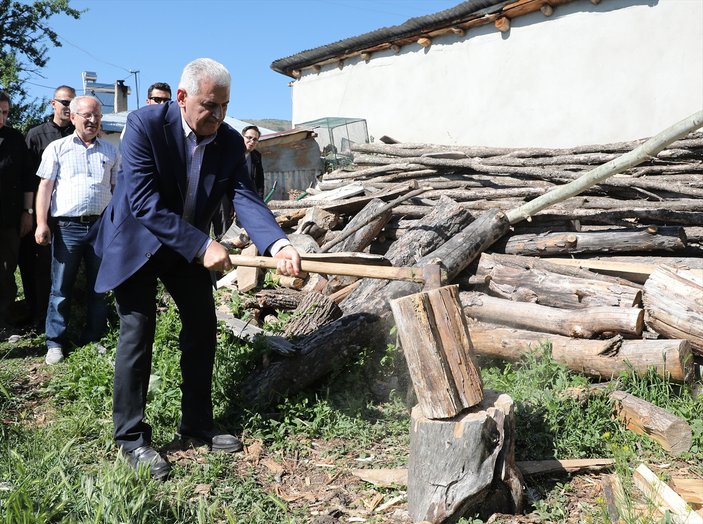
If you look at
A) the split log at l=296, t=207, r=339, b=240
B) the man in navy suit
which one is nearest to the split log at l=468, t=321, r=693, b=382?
the man in navy suit

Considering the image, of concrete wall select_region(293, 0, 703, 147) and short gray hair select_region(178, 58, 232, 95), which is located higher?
concrete wall select_region(293, 0, 703, 147)

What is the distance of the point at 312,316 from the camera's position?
5.53 meters

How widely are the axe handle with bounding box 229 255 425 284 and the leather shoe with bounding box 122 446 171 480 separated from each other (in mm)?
1199

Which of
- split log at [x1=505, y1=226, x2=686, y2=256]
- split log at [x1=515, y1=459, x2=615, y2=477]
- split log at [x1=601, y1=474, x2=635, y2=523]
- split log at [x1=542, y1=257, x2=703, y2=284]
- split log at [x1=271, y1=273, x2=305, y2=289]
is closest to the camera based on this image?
split log at [x1=601, y1=474, x2=635, y2=523]

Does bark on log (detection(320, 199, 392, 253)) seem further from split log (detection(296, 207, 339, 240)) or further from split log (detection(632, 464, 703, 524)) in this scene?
split log (detection(632, 464, 703, 524))

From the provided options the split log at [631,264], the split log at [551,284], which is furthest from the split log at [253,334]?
the split log at [631,264]

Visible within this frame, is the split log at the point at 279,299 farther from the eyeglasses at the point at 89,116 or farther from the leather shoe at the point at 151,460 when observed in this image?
the leather shoe at the point at 151,460

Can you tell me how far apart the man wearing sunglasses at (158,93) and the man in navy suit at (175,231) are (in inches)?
119

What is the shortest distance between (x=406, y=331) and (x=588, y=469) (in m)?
1.44

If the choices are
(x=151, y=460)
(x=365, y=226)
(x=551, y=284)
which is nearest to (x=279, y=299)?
(x=365, y=226)

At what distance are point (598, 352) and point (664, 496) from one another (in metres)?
1.62

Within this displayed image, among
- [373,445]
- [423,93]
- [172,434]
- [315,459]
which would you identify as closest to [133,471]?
[172,434]

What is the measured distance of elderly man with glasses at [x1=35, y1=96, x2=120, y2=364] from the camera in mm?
5660

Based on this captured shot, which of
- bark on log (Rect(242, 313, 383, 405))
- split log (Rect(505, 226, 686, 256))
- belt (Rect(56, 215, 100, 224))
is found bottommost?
bark on log (Rect(242, 313, 383, 405))
